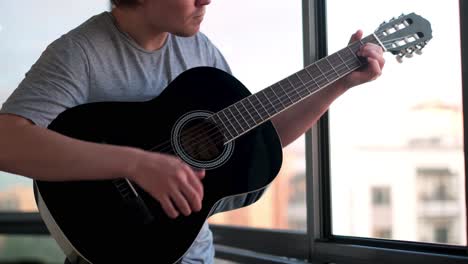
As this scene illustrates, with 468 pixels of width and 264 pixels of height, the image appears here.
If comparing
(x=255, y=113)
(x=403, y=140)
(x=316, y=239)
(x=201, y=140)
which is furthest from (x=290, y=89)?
(x=316, y=239)

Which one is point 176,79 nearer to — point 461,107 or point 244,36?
point 461,107

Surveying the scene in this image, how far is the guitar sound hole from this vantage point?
1236 millimetres

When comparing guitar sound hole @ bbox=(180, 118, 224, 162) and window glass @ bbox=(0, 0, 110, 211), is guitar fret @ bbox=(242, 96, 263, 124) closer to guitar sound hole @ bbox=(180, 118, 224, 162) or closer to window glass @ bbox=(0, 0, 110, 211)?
guitar sound hole @ bbox=(180, 118, 224, 162)

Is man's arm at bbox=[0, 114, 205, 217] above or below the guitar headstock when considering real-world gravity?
below

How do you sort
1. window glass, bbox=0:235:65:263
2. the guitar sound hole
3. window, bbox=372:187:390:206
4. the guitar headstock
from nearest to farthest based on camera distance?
1. the guitar sound hole
2. the guitar headstock
3. window, bbox=372:187:390:206
4. window glass, bbox=0:235:65:263

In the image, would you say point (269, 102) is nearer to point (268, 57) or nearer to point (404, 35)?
point (404, 35)

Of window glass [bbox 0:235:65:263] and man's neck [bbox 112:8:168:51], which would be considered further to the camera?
window glass [bbox 0:235:65:263]


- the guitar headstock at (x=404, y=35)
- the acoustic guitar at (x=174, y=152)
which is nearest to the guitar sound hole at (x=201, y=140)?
the acoustic guitar at (x=174, y=152)

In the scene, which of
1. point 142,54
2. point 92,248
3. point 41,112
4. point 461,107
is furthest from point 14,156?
point 461,107

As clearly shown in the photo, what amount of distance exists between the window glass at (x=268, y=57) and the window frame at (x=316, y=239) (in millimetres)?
46

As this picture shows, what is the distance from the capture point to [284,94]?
1.35m

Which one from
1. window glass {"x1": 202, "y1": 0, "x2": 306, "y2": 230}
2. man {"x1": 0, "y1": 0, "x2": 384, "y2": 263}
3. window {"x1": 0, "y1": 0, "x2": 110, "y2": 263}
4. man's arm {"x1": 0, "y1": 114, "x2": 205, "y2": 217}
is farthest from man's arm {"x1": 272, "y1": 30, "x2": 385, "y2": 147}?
window {"x1": 0, "y1": 0, "x2": 110, "y2": 263}

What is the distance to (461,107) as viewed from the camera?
5.17ft

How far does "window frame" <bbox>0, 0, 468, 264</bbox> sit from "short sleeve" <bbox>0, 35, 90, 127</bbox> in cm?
101
